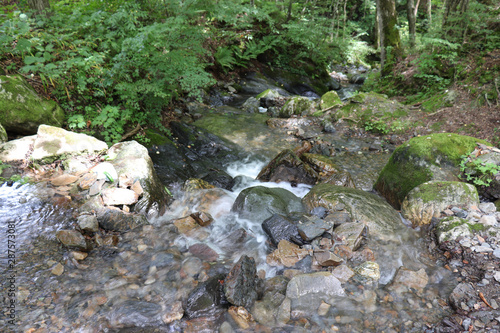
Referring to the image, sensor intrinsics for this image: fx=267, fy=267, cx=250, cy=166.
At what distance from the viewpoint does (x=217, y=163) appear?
679 cm

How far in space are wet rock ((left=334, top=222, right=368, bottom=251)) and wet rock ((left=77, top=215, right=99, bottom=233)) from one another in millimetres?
3374

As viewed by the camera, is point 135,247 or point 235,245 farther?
point 235,245

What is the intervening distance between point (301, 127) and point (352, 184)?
382 cm

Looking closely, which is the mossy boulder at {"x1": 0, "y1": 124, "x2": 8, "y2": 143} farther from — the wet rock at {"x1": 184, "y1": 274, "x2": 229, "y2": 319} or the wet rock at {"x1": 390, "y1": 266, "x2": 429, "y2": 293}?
the wet rock at {"x1": 390, "y1": 266, "x2": 429, "y2": 293}

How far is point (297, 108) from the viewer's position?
402 inches

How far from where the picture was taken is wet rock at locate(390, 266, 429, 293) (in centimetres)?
316

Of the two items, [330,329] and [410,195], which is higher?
[410,195]

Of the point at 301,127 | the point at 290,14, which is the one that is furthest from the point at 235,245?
the point at 290,14

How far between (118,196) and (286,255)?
265 cm

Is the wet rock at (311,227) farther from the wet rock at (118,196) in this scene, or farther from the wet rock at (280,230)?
the wet rock at (118,196)

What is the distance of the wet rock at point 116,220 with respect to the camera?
3787mm

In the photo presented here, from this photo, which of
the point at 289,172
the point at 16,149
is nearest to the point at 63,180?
the point at 16,149

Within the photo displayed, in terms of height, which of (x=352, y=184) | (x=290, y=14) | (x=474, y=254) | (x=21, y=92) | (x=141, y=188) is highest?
(x=290, y=14)

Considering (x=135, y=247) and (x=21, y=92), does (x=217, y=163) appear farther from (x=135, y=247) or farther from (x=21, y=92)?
(x=21, y=92)
